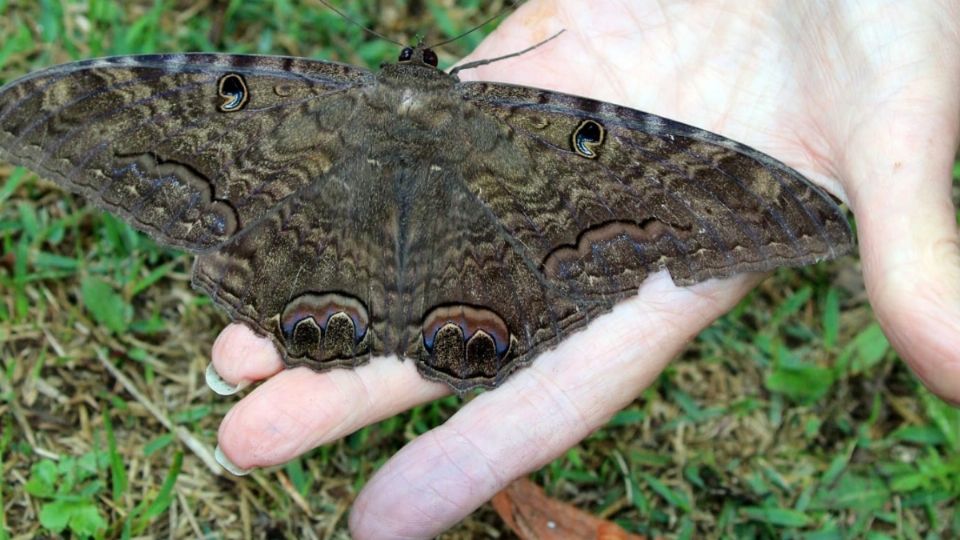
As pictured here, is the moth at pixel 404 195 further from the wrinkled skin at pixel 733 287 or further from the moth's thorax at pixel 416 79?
the wrinkled skin at pixel 733 287

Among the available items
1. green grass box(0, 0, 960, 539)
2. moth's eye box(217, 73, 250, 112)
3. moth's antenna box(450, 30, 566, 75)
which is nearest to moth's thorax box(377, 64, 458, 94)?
moth's antenna box(450, 30, 566, 75)

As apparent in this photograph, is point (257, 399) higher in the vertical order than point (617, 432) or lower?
higher

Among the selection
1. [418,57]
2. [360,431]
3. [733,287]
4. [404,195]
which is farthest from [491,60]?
[360,431]

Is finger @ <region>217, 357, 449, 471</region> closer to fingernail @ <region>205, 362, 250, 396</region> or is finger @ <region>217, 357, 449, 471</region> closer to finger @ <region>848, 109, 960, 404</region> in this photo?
fingernail @ <region>205, 362, 250, 396</region>

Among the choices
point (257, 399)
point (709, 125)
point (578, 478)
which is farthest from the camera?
point (578, 478)

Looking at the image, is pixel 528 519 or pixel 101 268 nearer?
pixel 528 519

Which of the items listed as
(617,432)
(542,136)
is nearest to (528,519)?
(617,432)

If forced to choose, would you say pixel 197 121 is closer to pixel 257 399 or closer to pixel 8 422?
pixel 257 399
